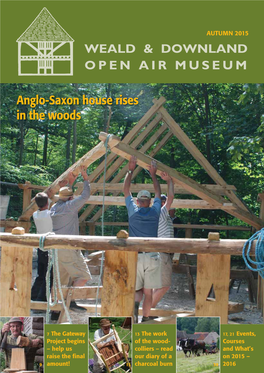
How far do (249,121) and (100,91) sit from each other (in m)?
9.50

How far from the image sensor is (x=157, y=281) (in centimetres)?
471

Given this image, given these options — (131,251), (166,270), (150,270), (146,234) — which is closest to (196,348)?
(131,251)

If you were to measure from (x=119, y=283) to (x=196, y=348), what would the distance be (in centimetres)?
84

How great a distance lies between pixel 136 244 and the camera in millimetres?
3539

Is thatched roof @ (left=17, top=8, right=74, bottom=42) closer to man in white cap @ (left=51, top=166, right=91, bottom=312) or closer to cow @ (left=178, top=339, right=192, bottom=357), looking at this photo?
man in white cap @ (left=51, top=166, right=91, bottom=312)

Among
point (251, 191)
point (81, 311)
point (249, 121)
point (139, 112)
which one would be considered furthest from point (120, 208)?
point (81, 311)

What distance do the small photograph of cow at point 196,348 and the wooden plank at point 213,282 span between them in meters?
0.17

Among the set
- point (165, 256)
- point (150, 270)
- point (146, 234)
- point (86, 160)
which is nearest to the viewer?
point (146, 234)

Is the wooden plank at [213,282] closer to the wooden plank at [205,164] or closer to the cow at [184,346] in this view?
the cow at [184,346]

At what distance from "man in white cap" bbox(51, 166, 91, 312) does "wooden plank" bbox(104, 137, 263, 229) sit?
0.57 meters

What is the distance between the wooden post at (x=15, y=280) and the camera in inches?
149

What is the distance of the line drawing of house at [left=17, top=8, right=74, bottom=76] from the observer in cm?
514
